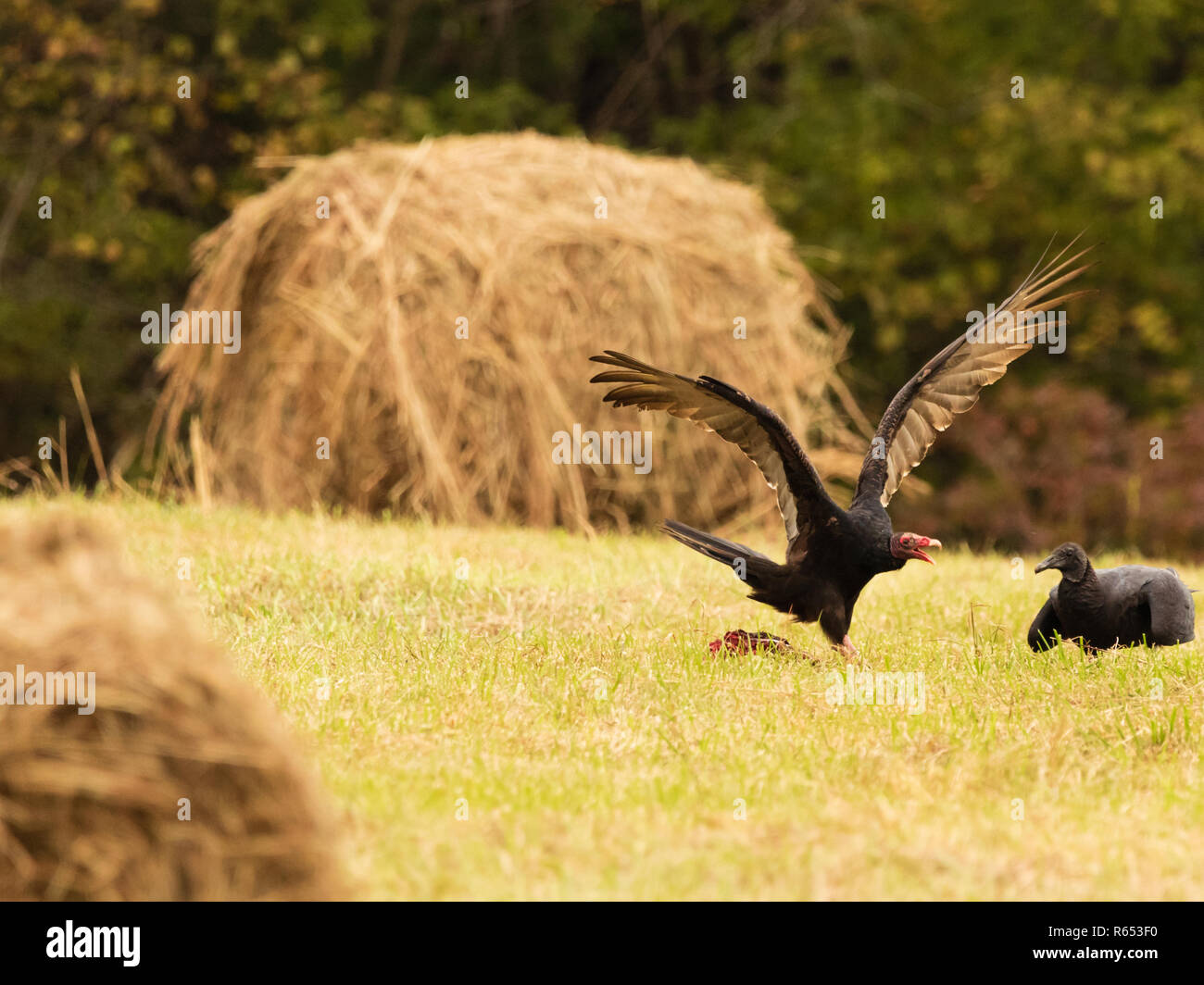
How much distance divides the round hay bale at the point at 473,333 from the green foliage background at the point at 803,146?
4.68 metres

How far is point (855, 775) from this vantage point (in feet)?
13.9

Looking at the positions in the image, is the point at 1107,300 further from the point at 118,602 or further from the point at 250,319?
the point at 118,602

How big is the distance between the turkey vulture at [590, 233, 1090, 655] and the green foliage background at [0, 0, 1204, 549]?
843 cm

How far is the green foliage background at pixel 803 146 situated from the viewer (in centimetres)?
1548

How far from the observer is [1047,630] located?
586cm

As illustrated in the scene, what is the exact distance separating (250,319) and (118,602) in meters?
7.81

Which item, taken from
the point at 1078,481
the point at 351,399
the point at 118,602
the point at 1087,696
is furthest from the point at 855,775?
the point at 1078,481

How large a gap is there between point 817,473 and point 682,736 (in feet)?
4.98
